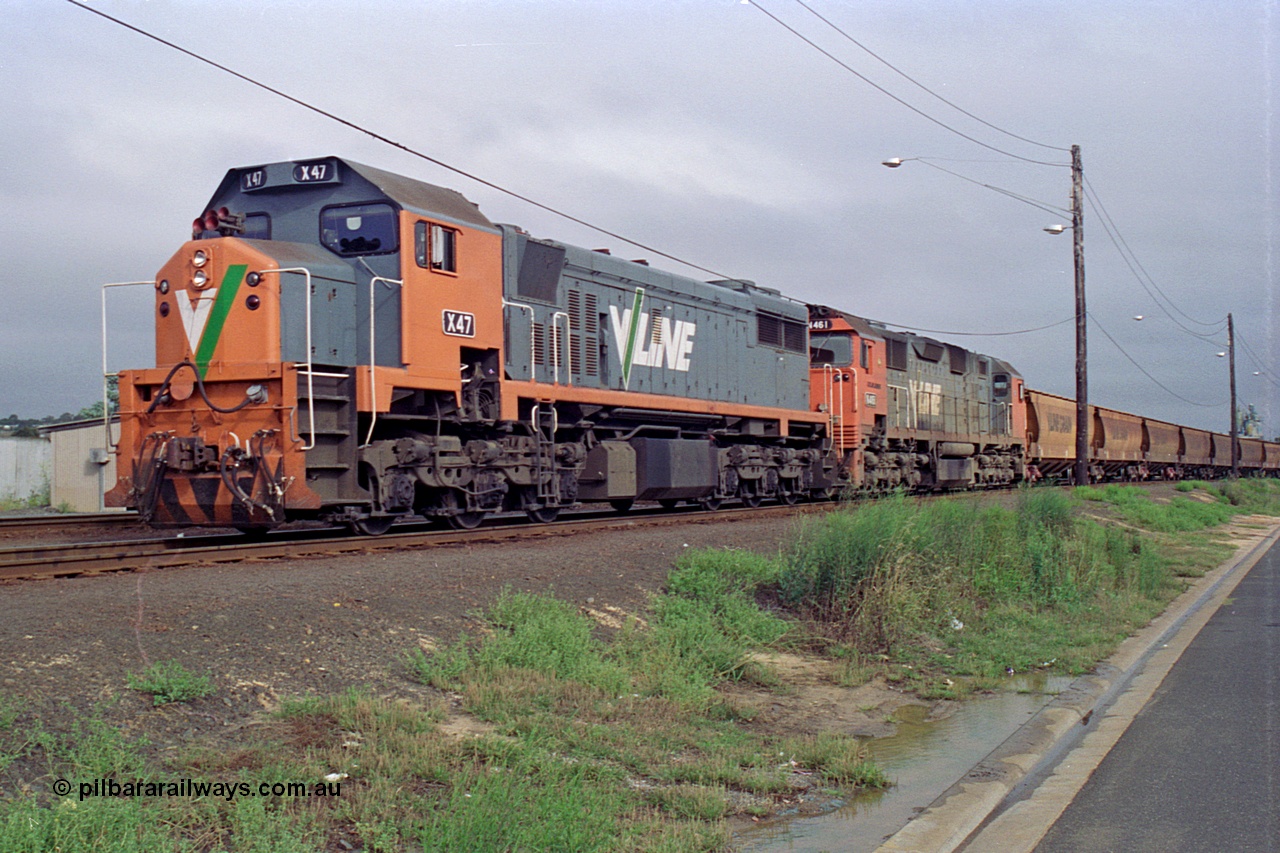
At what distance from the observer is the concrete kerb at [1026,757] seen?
4305 millimetres

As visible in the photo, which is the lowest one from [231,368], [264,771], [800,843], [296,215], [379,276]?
[800,843]

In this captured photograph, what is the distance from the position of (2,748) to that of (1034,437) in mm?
34277

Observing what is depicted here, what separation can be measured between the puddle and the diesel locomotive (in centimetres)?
589

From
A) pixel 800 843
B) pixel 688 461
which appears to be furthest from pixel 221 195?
pixel 800 843

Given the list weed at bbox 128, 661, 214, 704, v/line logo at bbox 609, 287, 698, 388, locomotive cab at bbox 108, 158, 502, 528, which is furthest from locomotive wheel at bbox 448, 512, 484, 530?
weed at bbox 128, 661, 214, 704

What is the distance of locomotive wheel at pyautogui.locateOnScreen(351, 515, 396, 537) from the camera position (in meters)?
10.9

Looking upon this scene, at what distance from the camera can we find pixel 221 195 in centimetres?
1197

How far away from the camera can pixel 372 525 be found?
37.0 feet

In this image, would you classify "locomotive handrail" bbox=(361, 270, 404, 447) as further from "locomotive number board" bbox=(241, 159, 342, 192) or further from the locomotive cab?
"locomotive number board" bbox=(241, 159, 342, 192)

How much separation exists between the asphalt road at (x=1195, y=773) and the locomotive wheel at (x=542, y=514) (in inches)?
299

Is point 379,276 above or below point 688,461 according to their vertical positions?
above

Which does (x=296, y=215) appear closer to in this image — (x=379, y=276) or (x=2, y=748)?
(x=379, y=276)

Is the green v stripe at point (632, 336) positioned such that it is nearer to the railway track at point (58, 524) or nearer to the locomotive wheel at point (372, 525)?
the locomotive wheel at point (372, 525)

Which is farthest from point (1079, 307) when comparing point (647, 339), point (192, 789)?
point (192, 789)
